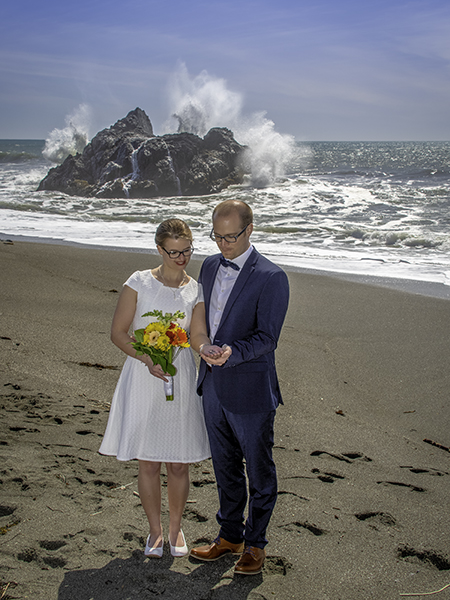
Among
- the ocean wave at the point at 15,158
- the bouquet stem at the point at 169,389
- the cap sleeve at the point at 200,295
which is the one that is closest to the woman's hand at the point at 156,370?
the bouquet stem at the point at 169,389

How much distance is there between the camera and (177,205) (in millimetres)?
22609

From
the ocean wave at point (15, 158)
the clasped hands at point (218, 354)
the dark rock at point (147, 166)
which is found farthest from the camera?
the ocean wave at point (15, 158)

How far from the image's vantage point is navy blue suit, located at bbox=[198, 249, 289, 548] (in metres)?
2.39

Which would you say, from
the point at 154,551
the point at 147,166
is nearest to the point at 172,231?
the point at 154,551

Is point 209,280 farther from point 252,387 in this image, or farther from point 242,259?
point 252,387

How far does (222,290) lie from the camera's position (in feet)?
8.31

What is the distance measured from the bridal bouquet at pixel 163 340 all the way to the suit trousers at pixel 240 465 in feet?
0.82

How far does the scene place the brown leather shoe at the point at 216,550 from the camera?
102 inches

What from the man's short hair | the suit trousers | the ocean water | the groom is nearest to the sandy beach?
the suit trousers

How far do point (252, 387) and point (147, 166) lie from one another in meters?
27.9

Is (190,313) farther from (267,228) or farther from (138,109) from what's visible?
(138,109)

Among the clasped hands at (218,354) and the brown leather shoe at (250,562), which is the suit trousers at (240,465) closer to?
the brown leather shoe at (250,562)

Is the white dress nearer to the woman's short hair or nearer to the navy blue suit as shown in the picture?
the navy blue suit

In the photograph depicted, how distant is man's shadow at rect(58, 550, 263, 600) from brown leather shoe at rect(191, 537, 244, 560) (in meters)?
0.03
